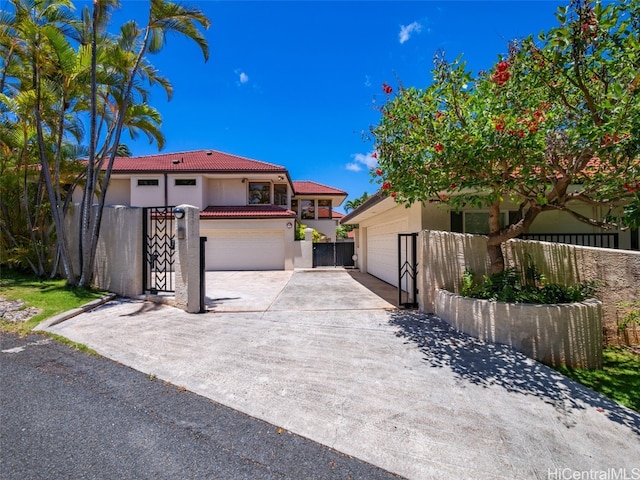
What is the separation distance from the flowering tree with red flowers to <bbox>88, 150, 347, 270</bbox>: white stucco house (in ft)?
42.5

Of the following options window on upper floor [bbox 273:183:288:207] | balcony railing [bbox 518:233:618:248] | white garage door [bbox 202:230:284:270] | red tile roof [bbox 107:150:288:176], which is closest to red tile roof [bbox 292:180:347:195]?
window on upper floor [bbox 273:183:288:207]

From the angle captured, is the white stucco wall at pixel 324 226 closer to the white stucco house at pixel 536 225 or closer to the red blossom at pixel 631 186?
the white stucco house at pixel 536 225

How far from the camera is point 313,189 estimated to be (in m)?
27.0

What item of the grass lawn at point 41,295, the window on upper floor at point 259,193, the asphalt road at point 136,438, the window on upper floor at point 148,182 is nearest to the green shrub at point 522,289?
the asphalt road at point 136,438

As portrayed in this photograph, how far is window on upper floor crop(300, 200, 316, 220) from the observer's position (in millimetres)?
25891

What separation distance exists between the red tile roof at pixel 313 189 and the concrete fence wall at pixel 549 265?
19222mm

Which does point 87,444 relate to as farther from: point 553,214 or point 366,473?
point 553,214

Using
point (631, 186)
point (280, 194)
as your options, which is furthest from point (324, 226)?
point (631, 186)

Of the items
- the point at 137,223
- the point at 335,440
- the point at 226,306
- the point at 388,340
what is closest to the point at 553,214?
the point at 388,340

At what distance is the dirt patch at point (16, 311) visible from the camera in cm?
603

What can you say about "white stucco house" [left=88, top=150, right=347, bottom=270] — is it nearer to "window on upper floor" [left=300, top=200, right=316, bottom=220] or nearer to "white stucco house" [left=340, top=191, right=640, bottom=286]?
"window on upper floor" [left=300, top=200, right=316, bottom=220]

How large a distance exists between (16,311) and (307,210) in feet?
68.1

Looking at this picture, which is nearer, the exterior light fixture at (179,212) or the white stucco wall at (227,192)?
the exterior light fixture at (179,212)

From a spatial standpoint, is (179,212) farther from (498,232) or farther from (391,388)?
(498,232)
